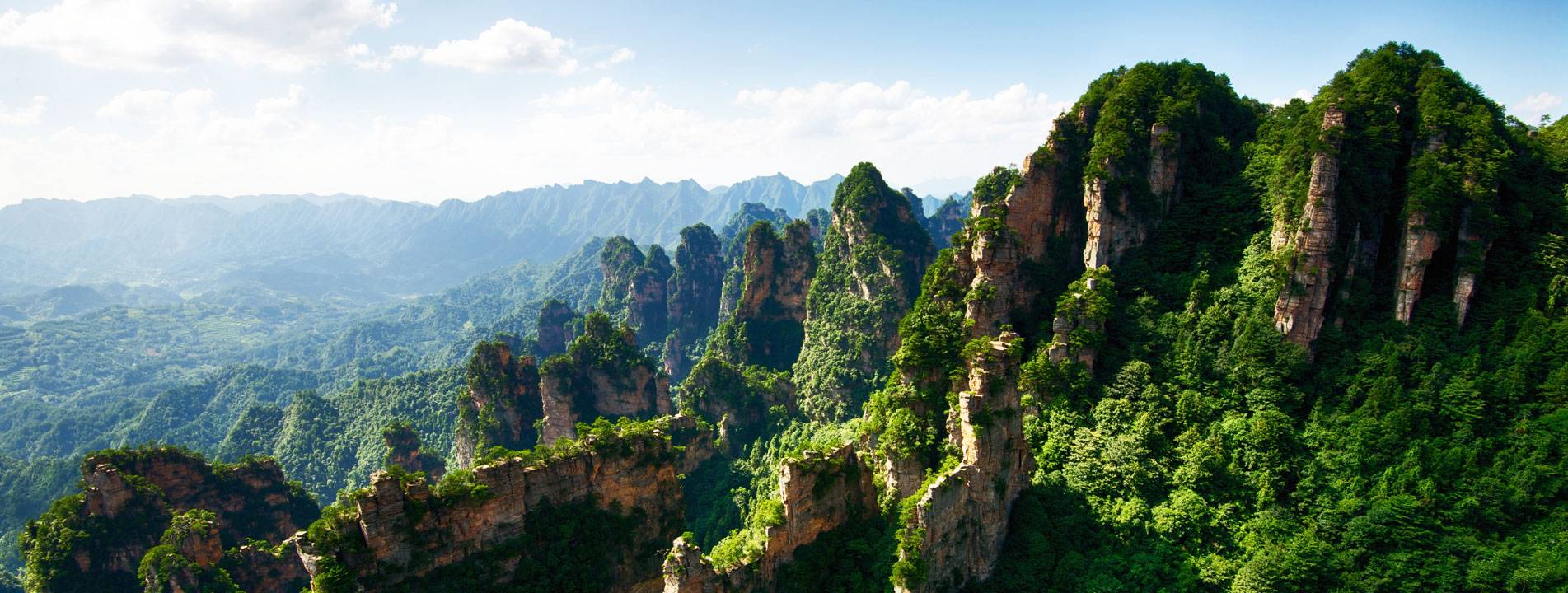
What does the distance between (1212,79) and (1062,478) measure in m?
28.5

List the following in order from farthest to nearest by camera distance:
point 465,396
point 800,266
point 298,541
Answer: point 800,266
point 465,396
point 298,541

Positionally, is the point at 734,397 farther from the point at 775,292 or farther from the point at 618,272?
the point at 618,272

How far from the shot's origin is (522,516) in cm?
3092

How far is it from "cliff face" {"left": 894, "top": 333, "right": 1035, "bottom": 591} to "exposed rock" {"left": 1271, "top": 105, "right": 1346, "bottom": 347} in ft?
42.1

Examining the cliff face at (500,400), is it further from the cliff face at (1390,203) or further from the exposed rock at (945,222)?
the exposed rock at (945,222)

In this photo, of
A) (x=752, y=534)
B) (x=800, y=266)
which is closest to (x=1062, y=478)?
(x=752, y=534)

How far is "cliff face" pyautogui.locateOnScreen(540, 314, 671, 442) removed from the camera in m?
63.6

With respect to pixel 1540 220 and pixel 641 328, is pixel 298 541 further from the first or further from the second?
pixel 641 328

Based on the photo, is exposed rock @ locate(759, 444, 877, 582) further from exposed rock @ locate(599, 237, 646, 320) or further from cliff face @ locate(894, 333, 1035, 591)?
exposed rock @ locate(599, 237, 646, 320)

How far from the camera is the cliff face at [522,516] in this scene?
27.7 m

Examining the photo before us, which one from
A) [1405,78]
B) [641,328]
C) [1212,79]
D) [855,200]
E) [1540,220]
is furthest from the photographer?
[641,328]

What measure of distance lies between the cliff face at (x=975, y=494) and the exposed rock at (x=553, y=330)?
3811 inches

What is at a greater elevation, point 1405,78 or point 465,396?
point 1405,78

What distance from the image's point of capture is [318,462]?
9038 centimetres
